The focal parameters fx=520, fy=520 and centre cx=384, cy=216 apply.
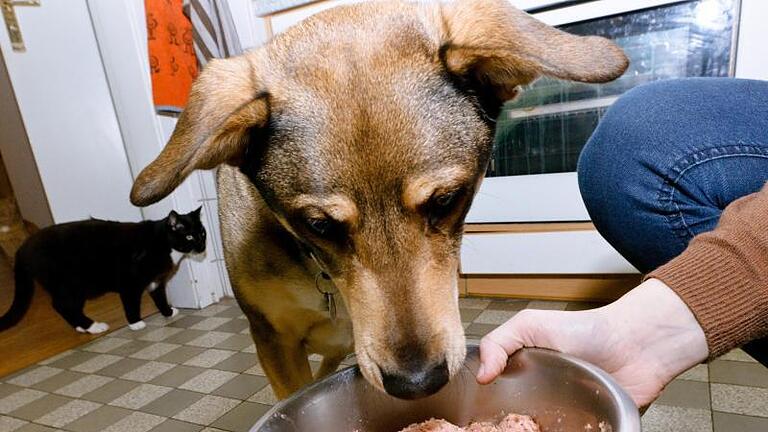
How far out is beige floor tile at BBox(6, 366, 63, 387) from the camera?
6.80 ft

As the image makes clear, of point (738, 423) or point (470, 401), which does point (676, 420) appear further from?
point (470, 401)

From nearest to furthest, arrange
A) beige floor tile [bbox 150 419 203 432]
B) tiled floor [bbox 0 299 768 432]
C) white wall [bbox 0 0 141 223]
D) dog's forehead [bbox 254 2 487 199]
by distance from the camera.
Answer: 1. dog's forehead [bbox 254 2 487 199]
2. tiled floor [bbox 0 299 768 432]
3. beige floor tile [bbox 150 419 203 432]
4. white wall [bbox 0 0 141 223]

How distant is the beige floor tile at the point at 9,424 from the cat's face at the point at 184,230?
3.09 feet

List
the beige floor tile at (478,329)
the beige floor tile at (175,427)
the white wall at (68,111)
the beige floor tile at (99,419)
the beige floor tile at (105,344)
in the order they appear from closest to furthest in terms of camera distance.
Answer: the beige floor tile at (175,427) < the beige floor tile at (99,419) < the beige floor tile at (478,329) < the beige floor tile at (105,344) < the white wall at (68,111)

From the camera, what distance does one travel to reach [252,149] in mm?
842

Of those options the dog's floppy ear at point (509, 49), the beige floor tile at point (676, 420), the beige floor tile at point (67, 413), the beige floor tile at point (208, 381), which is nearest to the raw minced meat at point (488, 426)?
the dog's floppy ear at point (509, 49)

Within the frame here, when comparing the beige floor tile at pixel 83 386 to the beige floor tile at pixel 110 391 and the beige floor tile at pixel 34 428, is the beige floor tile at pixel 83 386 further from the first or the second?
the beige floor tile at pixel 34 428

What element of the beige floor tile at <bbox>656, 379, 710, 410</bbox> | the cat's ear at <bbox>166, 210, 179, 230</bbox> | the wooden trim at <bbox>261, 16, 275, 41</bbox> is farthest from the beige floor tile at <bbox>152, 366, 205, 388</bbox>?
the beige floor tile at <bbox>656, 379, 710, 410</bbox>

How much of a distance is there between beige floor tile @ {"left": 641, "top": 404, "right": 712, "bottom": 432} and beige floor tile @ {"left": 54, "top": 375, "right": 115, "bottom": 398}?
72.5 inches

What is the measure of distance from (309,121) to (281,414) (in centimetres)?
41

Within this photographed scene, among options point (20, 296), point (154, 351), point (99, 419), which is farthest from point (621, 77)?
point (20, 296)

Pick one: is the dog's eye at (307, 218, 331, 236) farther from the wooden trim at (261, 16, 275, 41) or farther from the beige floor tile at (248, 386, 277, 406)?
the wooden trim at (261, 16, 275, 41)

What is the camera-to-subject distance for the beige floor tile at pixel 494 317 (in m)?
1.97

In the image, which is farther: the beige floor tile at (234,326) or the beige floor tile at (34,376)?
the beige floor tile at (234,326)
